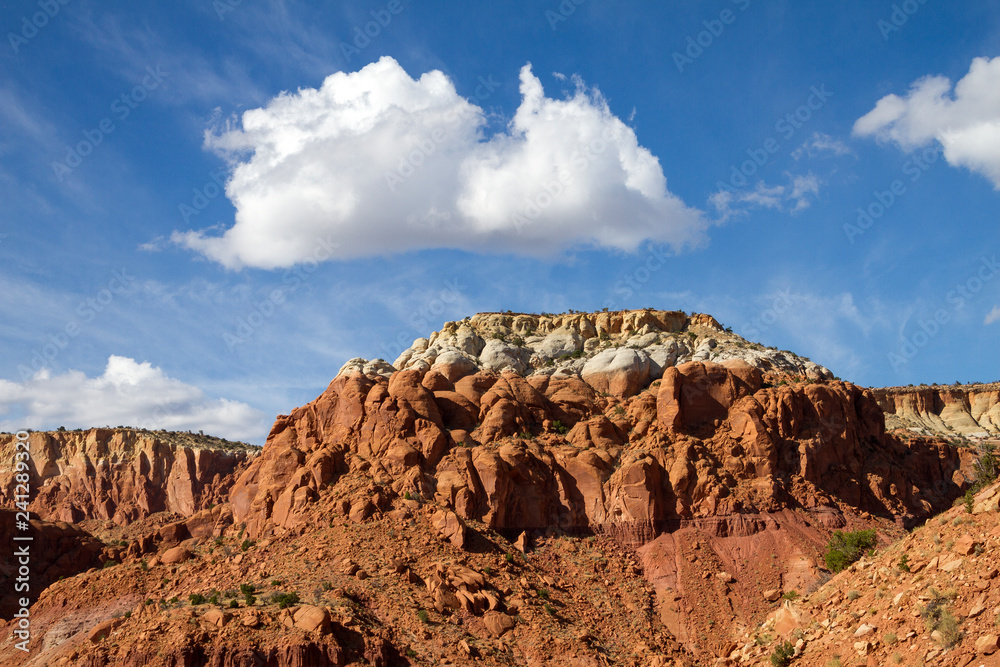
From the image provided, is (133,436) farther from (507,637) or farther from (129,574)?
(507,637)

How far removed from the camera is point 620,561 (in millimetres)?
55906

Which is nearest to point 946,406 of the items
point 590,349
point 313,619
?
point 590,349

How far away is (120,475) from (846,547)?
284 feet

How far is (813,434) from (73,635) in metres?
51.7

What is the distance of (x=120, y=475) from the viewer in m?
104

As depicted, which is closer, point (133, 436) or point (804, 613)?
point (804, 613)

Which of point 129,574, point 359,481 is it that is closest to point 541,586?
point 359,481

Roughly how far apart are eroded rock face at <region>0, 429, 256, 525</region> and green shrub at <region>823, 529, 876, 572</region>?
69838 mm

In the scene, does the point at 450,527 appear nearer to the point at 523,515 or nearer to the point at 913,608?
the point at 523,515

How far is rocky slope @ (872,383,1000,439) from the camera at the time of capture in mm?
114969

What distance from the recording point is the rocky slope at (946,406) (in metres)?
115

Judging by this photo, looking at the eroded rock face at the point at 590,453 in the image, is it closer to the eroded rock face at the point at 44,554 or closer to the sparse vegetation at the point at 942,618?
the eroded rock face at the point at 44,554

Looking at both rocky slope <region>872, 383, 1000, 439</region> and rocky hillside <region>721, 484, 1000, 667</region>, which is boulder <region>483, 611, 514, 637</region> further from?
rocky slope <region>872, 383, 1000, 439</region>

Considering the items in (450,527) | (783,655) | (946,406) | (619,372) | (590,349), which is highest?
(946,406)
